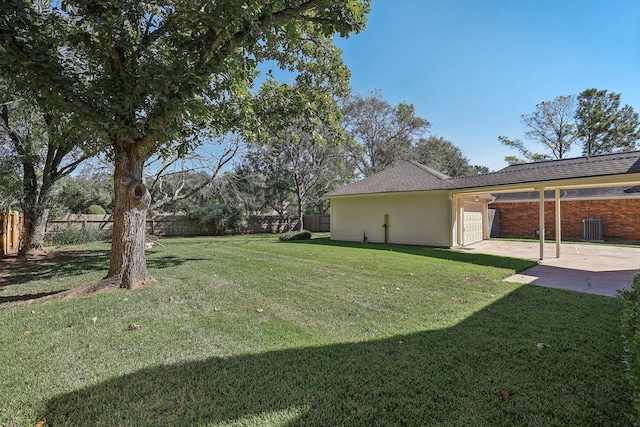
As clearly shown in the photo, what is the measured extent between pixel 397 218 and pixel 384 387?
38.3 ft

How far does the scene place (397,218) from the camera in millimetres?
13500

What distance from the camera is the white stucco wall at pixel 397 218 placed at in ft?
40.1

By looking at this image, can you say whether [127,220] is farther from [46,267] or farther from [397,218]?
[397,218]

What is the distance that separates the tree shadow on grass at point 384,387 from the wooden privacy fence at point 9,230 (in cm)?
1195

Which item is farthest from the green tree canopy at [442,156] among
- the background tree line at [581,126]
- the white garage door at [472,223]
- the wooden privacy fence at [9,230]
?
the wooden privacy fence at [9,230]

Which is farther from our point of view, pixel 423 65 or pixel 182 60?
pixel 423 65

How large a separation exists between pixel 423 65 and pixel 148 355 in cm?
1523

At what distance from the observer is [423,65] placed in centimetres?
1359

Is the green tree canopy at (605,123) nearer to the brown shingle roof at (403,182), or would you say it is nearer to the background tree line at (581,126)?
the background tree line at (581,126)

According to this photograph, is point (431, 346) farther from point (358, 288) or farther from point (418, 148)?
point (418, 148)

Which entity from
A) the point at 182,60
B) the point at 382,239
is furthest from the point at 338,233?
the point at 182,60

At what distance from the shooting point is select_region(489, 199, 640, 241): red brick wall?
13359 mm

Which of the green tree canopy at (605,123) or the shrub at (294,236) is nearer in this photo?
the shrub at (294,236)

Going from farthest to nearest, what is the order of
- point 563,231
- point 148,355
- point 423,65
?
point 563,231
point 423,65
point 148,355
